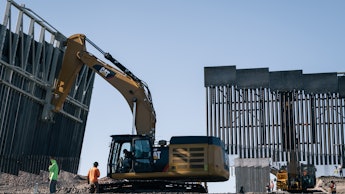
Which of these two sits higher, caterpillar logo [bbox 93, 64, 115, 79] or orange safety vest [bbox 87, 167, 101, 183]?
caterpillar logo [bbox 93, 64, 115, 79]

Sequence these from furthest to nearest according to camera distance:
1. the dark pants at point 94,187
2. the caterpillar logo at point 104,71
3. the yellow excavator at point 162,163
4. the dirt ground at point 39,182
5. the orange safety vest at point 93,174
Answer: the caterpillar logo at point 104,71
the dirt ground at point 39,182
the yellow excavator at point 162,163
the dark pants at point 94,187
the orange safety vest at point 93,174

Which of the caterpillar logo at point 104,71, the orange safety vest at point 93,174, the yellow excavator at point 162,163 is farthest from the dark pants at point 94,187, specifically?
the caterpillar logo at point 104,71

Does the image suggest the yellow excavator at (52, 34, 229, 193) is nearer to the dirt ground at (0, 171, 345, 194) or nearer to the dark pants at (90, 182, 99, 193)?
the dark pants at (90, 182, 99, 193)

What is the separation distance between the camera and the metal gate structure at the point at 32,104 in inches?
1148

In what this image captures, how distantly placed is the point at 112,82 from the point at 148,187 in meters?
6.42

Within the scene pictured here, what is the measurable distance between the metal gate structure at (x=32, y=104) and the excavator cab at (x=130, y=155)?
8.73 meters

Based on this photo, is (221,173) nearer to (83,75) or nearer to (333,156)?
(83,75)

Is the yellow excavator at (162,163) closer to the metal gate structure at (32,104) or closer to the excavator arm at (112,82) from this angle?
the excavator arm at (112,82)

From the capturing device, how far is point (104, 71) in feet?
91.4

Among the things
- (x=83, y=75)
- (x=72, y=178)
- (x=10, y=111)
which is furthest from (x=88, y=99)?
(x=10, y=111)

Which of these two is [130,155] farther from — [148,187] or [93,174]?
[93,174]

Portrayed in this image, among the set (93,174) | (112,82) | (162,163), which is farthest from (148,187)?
(112,82)

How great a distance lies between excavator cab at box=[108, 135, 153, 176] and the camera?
21.8 m

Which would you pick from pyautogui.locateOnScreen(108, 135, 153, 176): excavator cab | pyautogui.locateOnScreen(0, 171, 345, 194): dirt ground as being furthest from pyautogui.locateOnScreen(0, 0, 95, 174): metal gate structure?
pyautogui.locateOnScreen(108, 135, 153, 176): excavator cab
